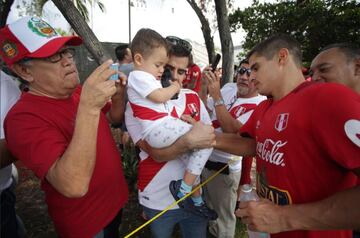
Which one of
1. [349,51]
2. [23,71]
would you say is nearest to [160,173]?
[23,71]

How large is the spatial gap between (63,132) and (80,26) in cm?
322

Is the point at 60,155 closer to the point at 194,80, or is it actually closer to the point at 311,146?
the point at 311,146

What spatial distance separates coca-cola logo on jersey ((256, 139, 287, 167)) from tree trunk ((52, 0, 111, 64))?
11.7 ft

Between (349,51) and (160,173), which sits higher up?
(349,51)

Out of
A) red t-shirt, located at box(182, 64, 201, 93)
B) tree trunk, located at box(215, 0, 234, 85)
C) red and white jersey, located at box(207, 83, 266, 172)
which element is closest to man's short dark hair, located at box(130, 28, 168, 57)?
red t-shirt, located at box(182, 64, 201, 93)

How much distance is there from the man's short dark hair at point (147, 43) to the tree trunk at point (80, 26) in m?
2.32

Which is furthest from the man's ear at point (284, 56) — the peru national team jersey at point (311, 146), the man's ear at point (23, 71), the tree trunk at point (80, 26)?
the tree trunk at point (80, 26)

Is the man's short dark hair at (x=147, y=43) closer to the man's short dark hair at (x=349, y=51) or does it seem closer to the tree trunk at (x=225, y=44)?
the man's short dark hair at (x=349, y=51)

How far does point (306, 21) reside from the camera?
10625 mm

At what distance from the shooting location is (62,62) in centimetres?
169

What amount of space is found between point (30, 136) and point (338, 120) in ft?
5.01

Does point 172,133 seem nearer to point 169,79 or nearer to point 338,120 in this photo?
point 169,79

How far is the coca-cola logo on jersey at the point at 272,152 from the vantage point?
1.46 metres

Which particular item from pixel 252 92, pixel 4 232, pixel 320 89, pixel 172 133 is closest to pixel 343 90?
pixel 320 89
